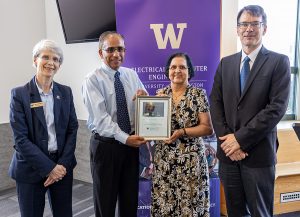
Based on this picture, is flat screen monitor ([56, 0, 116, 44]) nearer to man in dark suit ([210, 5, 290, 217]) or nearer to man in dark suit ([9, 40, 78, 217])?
man in dark suit ([9, 40, 78, 217])

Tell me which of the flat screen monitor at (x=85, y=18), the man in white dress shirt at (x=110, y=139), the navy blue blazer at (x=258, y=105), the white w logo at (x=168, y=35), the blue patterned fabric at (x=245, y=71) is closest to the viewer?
the navy blue blazer at (x=258, y=105)

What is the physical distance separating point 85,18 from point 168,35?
142cm

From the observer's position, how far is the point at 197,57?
257cm

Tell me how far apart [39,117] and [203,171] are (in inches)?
44.9

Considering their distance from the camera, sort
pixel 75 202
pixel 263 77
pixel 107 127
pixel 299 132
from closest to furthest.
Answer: pixel 299 132 → pixel 263 77 → pixel 107 127 → pixel 75 202

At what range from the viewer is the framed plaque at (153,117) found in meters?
1.87

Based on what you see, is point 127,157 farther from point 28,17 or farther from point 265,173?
point 28,17

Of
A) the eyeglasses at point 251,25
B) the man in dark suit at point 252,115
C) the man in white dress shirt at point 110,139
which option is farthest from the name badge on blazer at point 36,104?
the eyeglasses at point 251,25

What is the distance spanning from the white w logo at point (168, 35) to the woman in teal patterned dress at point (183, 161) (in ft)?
2.03

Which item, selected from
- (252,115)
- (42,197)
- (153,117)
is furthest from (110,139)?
(252,115)

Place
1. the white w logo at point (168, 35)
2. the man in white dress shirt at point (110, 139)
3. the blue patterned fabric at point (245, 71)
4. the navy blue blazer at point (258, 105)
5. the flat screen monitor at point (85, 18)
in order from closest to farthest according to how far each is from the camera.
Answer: the navy blue blazer at point (258, 105) → the blue patterned fabric at point (245, 71) → the man in white dress shirt at point (110, 139) → the white w logo at point (168, 35) → the flat screen monitor at point (85, 18)

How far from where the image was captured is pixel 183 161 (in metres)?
1.88

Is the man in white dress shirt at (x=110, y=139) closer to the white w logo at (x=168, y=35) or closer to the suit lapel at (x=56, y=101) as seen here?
the suit lapel at (x=56, y=101)

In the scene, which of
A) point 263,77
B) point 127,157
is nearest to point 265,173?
point 263,77
